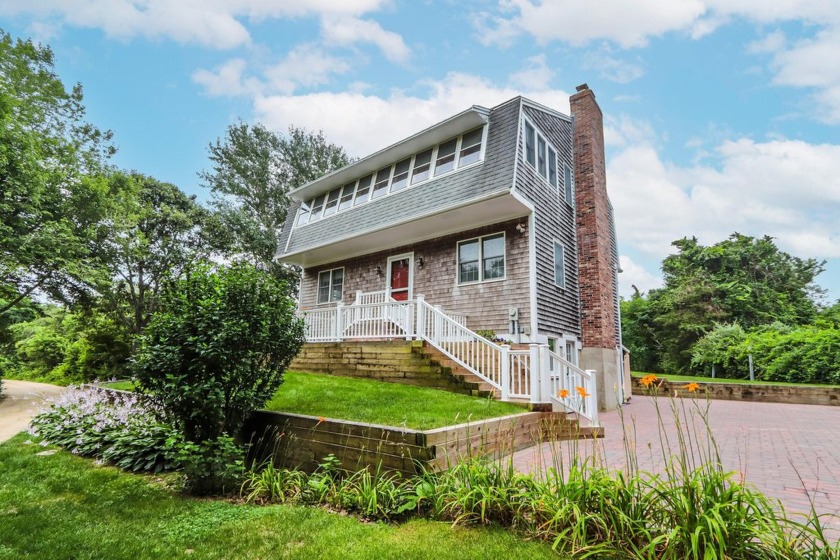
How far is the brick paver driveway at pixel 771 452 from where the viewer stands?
11.8 ft

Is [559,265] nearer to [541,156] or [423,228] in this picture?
[541,156]

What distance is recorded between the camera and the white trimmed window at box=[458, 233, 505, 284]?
33.0 ft

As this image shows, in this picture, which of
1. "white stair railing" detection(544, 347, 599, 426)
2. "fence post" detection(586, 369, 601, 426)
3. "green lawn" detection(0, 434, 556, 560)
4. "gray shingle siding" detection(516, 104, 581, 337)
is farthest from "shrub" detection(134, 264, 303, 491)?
"gray shingle siding" detection(516, 104, 581, 337)

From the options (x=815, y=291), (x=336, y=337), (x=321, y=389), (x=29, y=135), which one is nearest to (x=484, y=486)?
(x=321, y=389)

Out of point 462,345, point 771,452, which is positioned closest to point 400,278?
point 462,345

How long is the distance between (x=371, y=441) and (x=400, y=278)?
322 inches

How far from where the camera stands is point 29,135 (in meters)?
11.6

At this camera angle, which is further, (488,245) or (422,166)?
(422,166)

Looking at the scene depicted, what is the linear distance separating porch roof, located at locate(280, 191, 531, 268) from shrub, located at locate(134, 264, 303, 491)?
5.69 m

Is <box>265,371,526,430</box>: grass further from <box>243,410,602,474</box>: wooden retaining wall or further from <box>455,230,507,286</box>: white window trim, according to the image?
<box>455,230,507,286</box>: white window trim

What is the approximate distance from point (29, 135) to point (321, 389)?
11972mm

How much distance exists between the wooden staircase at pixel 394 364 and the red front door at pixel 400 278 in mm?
2293

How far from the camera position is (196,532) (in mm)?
3150

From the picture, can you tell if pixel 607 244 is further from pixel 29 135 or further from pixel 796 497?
pixel 29 135
